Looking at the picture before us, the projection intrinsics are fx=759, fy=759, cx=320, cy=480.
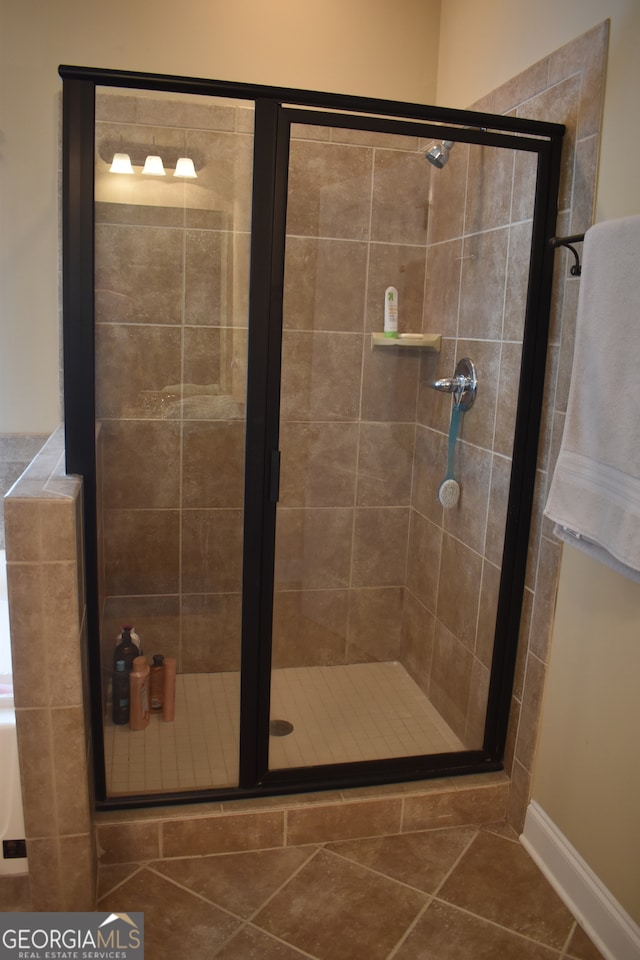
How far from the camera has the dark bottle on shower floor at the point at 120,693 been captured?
6.75 feet

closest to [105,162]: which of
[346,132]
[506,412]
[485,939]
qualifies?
[346,132]

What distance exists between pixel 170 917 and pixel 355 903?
451 mm

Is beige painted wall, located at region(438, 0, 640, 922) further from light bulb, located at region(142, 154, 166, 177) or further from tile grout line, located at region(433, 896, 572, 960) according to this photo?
light bulb, located at region(142, 154, 166, 177)

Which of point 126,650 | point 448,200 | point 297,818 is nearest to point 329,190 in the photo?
point 448,200

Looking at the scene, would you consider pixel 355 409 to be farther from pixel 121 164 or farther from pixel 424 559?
pixel 121 164

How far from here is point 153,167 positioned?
1.85 m

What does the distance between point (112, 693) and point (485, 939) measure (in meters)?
1.11

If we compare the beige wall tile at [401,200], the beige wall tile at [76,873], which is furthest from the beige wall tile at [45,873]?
the beige wall tile at [401,200]

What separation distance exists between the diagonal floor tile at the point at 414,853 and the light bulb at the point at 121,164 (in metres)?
1.84

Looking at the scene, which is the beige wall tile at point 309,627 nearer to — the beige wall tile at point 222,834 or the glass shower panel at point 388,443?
the glass shower panel at point 388,443

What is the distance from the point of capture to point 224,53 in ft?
8.76

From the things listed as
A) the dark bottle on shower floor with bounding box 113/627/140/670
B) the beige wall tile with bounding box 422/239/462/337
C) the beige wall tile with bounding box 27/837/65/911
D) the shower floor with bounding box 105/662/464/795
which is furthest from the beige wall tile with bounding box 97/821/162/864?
the beige wall tile with bounding box 422/239/462/337

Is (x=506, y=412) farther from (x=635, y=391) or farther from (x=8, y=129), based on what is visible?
(x=8, y=129)

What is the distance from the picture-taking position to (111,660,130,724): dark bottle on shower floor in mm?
2059
